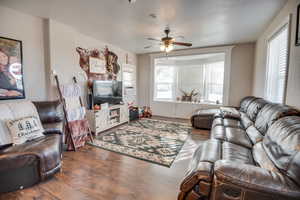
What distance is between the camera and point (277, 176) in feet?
3.53

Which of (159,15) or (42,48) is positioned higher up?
(159,15)

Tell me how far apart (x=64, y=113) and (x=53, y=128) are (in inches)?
20.8

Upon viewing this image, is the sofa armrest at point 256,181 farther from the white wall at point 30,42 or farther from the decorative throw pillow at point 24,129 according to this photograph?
the white wall at point 30,42

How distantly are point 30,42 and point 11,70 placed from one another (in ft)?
2.14

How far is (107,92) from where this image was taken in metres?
4.27

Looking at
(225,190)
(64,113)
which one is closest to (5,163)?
(64,113)

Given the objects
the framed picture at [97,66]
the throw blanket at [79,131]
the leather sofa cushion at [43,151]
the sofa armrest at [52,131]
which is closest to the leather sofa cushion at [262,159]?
the leather sofa cushion at [43,151]

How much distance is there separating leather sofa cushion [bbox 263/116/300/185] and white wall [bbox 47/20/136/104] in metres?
3.72

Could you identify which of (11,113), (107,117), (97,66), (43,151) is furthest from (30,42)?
(107,117)

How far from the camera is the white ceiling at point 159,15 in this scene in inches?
92.0

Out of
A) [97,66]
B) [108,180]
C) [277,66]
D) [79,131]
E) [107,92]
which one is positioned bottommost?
[108,180]

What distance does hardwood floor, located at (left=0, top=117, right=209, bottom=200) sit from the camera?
172 cm

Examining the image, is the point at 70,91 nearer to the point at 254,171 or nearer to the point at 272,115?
the point at 254,171

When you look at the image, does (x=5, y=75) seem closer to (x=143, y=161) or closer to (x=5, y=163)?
(x=5, y=163)
